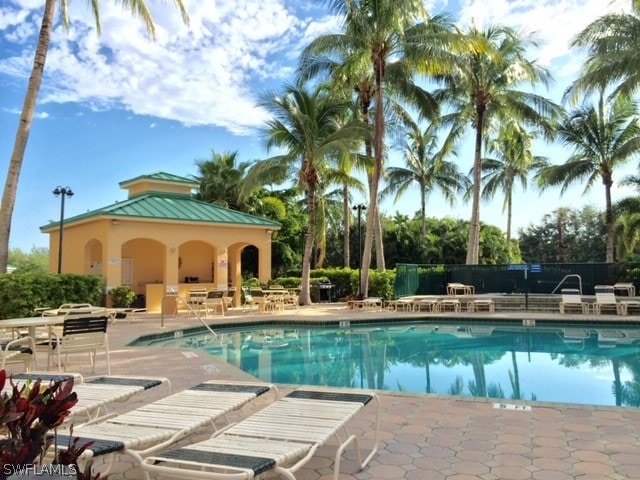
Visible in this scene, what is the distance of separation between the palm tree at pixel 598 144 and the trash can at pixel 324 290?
38.2 ft

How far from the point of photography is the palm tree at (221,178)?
2828 cm

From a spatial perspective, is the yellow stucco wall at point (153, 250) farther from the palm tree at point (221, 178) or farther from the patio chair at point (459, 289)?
the palm tree at point (221, 178)

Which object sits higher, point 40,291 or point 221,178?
point 221,178

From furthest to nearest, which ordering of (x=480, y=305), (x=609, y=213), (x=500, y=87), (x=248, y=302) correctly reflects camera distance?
(x=609, y=213)
(x=500, y=87)
(x=248, y=302)
(x=480, y=305)

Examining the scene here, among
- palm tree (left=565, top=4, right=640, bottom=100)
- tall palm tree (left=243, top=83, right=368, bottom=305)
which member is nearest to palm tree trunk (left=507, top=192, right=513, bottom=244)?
palm tree (left=565, top=4, right=640, bottom=100)

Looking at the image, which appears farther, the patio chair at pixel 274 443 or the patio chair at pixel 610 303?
the patio chair at pixel 610 303

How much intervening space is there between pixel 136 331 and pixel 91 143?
28.9 m

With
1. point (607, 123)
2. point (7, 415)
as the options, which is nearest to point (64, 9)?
point (7, 415)

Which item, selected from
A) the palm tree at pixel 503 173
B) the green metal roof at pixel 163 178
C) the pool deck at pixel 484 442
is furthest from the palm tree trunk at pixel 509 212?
the pool deck at pixel 484 442

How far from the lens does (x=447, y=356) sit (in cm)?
1065

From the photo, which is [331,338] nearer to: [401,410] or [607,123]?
[401,410]

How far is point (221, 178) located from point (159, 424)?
85.1 feet

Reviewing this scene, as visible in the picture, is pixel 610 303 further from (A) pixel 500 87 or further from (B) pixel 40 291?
A: (B) pixel 40 291

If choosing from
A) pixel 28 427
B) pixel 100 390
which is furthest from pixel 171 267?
pixel 28 427
